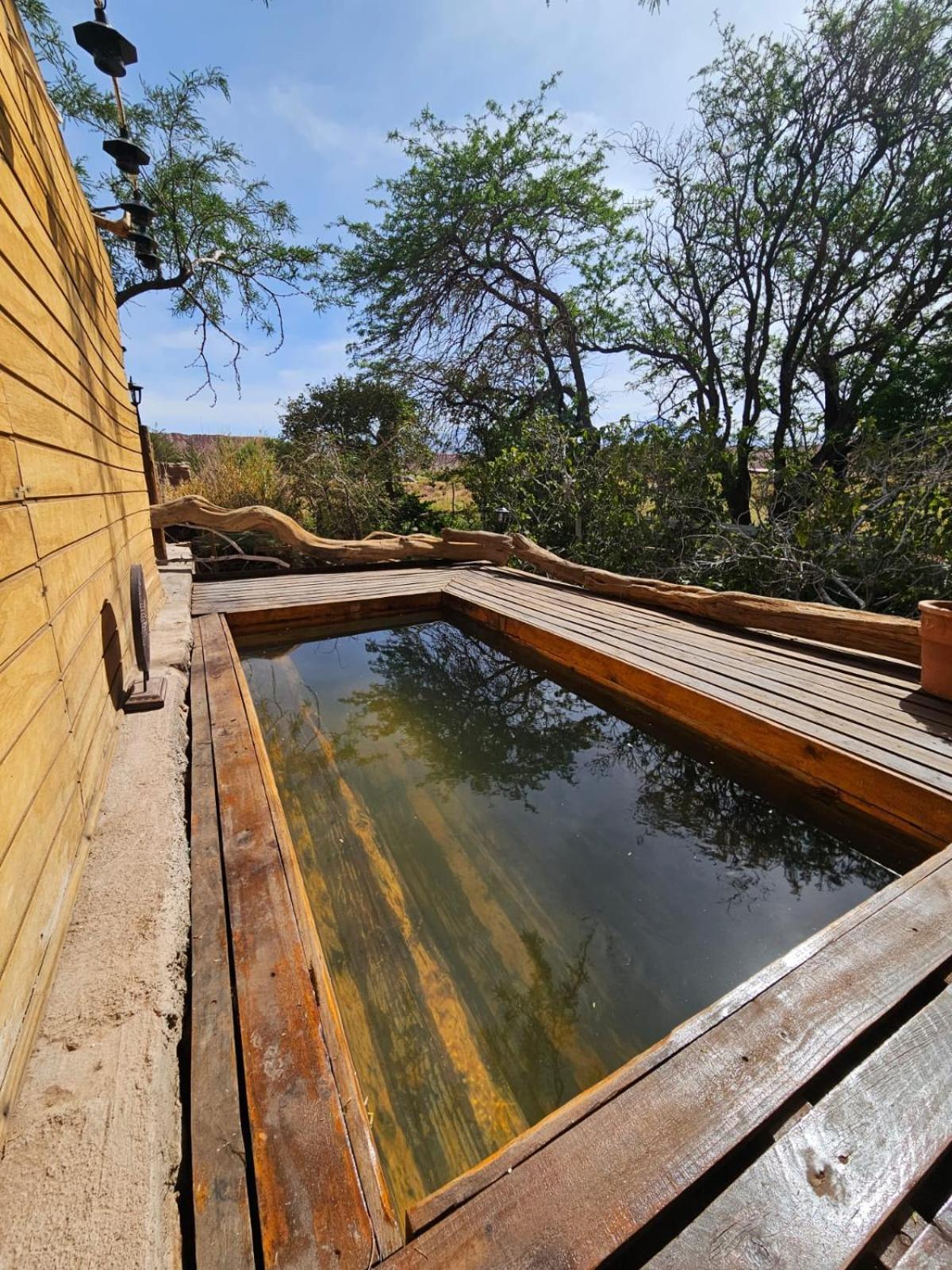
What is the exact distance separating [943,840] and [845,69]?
8165 mm

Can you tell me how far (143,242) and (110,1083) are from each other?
216 inches

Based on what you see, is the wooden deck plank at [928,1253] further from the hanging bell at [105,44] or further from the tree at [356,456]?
the tree at [356,456]

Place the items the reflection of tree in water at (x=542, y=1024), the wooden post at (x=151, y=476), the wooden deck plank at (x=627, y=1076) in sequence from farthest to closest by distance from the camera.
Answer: the wooden post at (x=151, y=476), the reflection of tree in water at (x=542, y=1024), the wooden deck plank at (x=627, y=1076)

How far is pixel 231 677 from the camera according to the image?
306 centimetres

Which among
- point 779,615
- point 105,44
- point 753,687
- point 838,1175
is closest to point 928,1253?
point 838,1175

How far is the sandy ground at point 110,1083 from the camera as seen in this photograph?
0.73 m

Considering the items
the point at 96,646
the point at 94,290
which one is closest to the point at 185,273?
the point at 94,290

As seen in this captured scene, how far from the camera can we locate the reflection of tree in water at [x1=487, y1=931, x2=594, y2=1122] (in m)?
1.39

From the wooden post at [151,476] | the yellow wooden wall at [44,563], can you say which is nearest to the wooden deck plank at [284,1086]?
the yellow wooden wall at [44,563]

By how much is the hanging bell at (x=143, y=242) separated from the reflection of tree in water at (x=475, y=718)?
137 inches

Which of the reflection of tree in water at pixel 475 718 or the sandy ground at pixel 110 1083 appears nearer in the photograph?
the sandy ground at pixel 110 1083

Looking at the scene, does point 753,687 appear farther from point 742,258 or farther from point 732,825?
point 742,258

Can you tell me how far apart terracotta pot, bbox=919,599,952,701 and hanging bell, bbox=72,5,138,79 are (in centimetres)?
462

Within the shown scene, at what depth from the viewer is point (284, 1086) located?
974 millimetres
